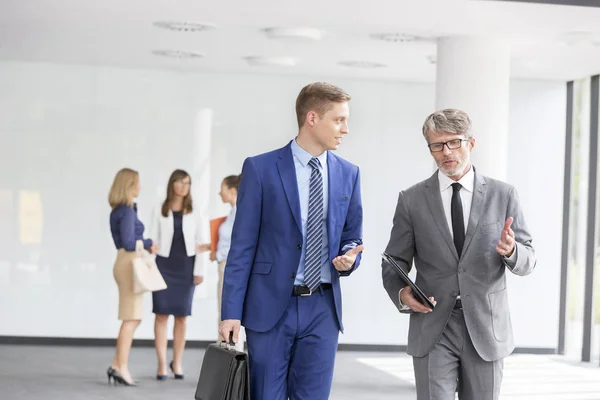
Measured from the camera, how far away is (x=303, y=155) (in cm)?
432

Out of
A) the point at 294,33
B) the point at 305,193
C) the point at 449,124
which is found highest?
the point at 294,33

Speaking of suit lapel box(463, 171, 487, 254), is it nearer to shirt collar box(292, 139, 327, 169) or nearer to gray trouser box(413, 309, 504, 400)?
gray trouser box(413, 309, 504, 400)

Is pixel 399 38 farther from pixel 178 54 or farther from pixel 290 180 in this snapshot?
pixel 290 180

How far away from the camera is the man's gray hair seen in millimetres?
4133

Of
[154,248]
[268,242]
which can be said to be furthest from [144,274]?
[268,242]

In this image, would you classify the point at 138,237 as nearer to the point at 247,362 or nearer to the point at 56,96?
the point at 56,96

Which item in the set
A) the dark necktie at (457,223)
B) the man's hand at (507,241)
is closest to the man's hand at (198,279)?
the dark necktie at (457,223)

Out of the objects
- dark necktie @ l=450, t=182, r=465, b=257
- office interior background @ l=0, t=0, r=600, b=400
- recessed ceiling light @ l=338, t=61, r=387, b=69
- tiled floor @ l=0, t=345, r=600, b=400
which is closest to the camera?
dark necktie @ l=450, t=182, r=465, b=257

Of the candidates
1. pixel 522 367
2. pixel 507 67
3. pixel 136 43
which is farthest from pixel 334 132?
pixel 522 367

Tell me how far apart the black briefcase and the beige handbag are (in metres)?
4.65

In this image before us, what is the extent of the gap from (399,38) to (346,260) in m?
5.75

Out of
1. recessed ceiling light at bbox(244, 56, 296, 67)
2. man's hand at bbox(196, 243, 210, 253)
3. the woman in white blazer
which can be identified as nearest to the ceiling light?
recessed ceiling light at bbox(244, 56, 296, 67)

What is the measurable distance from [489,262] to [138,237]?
17.6ft

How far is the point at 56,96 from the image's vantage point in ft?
39.9
